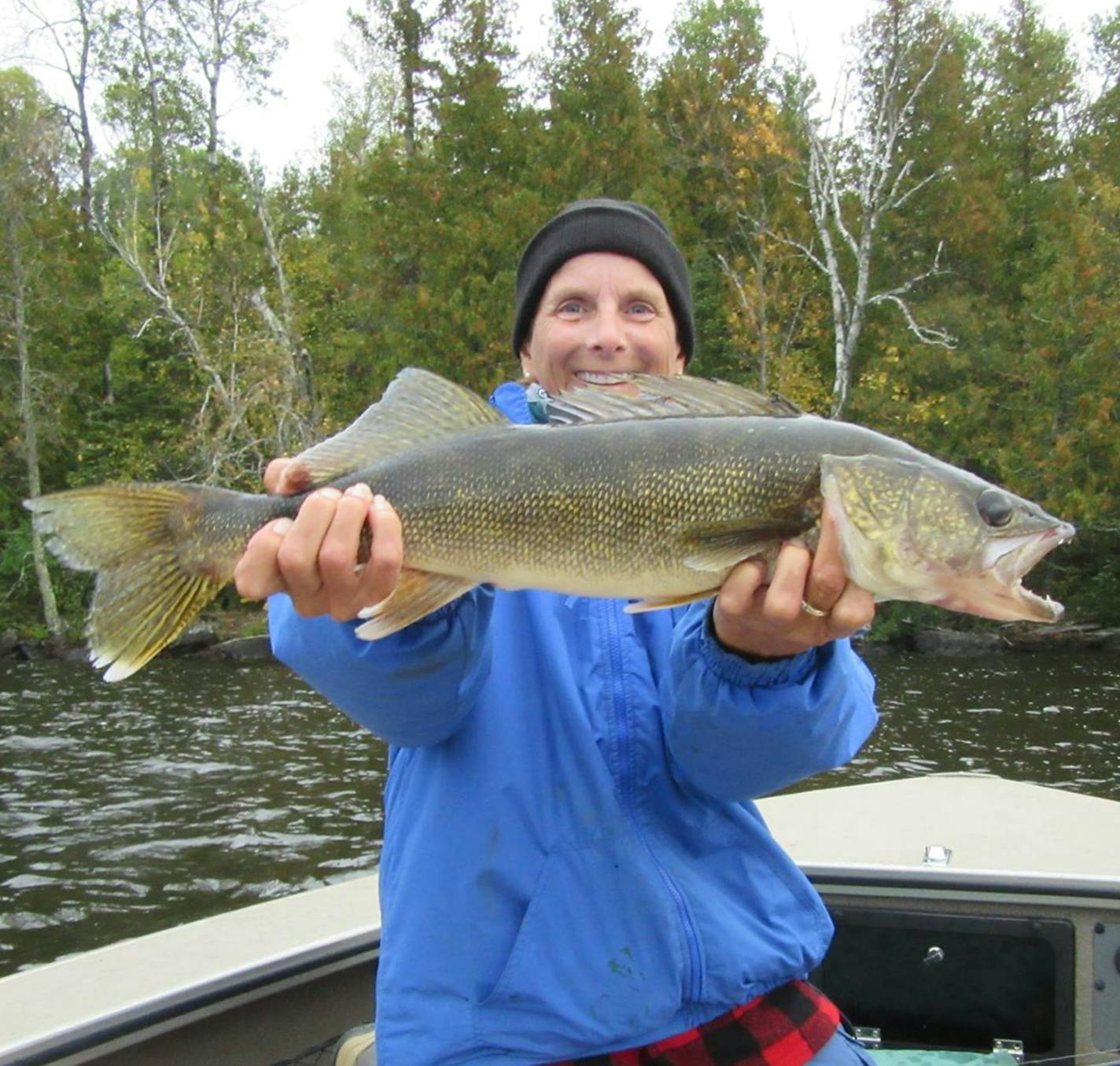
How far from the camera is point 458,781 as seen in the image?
2.50 m

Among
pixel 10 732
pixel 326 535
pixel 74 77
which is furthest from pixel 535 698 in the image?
pixel 74 77

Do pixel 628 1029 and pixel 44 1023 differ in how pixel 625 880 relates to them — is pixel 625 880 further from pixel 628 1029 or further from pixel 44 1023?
pixel 44 1023

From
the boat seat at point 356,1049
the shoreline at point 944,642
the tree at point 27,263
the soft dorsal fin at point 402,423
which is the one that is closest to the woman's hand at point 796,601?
the soft dorsal fin at point 402,423

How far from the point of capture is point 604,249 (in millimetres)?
3324

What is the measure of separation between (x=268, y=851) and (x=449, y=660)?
8.80m

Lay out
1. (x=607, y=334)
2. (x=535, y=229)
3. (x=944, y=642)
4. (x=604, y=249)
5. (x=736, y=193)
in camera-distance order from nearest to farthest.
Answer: (x=607, y=334)
(x=604, y=249)
(x=944, y=642)
(x=535, y=229)
(x=736, y=193)

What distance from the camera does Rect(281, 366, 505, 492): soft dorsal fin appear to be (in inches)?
106

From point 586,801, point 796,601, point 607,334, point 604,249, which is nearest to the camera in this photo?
point 796,601

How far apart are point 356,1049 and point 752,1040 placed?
4.30 feet

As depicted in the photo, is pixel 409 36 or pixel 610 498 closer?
pixel 610 498

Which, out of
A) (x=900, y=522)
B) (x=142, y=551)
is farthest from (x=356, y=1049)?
(x=900, y=522)

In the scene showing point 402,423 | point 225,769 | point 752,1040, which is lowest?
point 225,769

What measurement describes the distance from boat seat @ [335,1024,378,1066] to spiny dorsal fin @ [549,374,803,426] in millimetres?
1885

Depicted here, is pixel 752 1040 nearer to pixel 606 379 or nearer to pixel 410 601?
pixel 410 601
